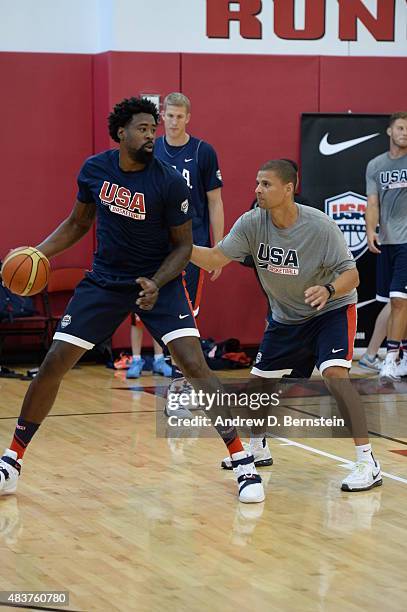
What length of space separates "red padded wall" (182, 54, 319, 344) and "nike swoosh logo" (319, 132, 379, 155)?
0.26m

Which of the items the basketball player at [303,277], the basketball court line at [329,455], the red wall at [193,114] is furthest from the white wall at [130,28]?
the basketball player at [303,277]

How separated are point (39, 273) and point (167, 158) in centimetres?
295

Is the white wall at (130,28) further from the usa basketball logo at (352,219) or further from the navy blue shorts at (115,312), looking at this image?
the navy blue shorts at (115,312)

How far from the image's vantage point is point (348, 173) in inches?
451

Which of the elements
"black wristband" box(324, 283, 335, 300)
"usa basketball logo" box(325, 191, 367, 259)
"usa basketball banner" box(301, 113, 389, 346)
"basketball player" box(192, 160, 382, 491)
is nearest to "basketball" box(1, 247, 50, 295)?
"basketball player" box(192, 160, 382, 491)

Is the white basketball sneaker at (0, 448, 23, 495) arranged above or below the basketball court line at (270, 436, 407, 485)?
above

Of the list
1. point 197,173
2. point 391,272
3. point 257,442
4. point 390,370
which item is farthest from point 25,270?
point 391,272

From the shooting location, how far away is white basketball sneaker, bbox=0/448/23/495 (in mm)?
5895

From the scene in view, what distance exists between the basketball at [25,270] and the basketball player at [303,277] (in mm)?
878

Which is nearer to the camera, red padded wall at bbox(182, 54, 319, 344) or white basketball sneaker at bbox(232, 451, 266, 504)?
white basketball sneaker at bbox(232, 451, 266, 504)

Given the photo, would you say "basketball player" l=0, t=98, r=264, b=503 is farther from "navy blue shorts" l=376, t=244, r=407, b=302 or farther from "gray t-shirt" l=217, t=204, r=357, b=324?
"navy blue shorts" l=376, t=244, r=407, b=302

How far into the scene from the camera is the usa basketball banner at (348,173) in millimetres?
11344

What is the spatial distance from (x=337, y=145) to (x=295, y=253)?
5.54m

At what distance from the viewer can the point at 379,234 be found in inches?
422
